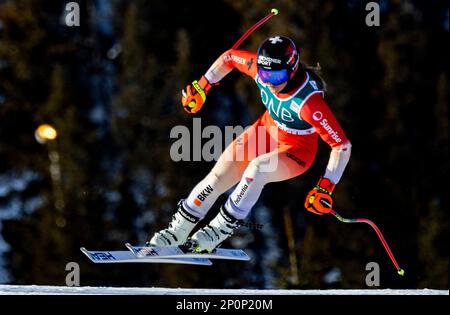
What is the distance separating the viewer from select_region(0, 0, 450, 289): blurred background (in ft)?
54.1

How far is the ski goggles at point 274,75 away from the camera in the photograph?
23.0ft

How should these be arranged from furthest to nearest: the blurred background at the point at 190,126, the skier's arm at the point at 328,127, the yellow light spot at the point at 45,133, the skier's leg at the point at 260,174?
the yellow light spot at the point at 45,133 < the blurred background at the point at 190,126 < the skier's leg at the point at 260,174 < the skier's arm at the point at 328,127

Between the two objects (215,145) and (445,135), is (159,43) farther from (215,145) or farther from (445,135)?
(215,145)

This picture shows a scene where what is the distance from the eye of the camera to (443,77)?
711 inches

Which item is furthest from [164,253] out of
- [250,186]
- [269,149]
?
[269,149]

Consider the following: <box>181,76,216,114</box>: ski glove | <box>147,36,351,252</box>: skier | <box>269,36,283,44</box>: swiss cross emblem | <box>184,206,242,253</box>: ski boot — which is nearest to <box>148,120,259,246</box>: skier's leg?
<box>147,36,351,252</box>: skier

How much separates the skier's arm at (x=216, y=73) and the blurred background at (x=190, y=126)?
25.6 feet

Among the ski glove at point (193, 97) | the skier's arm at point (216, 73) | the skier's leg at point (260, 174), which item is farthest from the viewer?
the ski glove at point (193, 97)

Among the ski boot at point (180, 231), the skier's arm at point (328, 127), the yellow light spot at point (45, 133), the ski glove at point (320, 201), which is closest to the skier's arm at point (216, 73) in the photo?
the skier's arm at point (328, 127)

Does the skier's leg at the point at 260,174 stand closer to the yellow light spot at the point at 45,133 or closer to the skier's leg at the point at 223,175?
the skier's leg at the point at 223,175

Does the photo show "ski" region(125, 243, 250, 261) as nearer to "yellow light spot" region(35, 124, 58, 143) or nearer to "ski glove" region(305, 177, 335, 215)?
"ski glove" region(305, 177, 335, 215)

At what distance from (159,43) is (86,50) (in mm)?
2258

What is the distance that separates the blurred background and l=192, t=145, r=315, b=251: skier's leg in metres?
8.03

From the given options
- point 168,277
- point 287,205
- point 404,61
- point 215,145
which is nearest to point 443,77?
point 404,61
